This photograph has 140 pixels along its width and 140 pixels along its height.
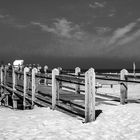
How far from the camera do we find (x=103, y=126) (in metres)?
8.58

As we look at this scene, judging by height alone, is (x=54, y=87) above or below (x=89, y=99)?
above

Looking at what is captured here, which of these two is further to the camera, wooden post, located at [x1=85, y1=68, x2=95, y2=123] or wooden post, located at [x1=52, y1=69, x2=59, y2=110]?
wooden post, located at [x1=52, y1=69, x2=59, y2=110]

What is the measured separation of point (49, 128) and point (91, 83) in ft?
6.81

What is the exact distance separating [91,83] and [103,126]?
1502 millimetres

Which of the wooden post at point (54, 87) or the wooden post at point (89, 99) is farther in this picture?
the wooden post at point (54, 87)

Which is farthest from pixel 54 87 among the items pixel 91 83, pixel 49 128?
pixel 49 128

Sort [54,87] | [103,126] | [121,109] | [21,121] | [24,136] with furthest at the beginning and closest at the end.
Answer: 1. [54,87]
2. [121,109]
3. [21,121]
4. [103,126]
5. [24,136]

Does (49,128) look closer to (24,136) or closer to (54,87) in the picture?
(24,136)

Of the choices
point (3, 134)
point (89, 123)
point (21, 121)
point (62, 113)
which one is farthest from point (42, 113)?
point (3, 134)

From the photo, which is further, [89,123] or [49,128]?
[89,123]

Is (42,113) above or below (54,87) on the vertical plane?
below


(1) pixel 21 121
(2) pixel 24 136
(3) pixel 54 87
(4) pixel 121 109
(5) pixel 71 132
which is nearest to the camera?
(2) pixel 24 136

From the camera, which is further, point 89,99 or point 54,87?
point 54,87

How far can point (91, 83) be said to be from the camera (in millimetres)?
9305
